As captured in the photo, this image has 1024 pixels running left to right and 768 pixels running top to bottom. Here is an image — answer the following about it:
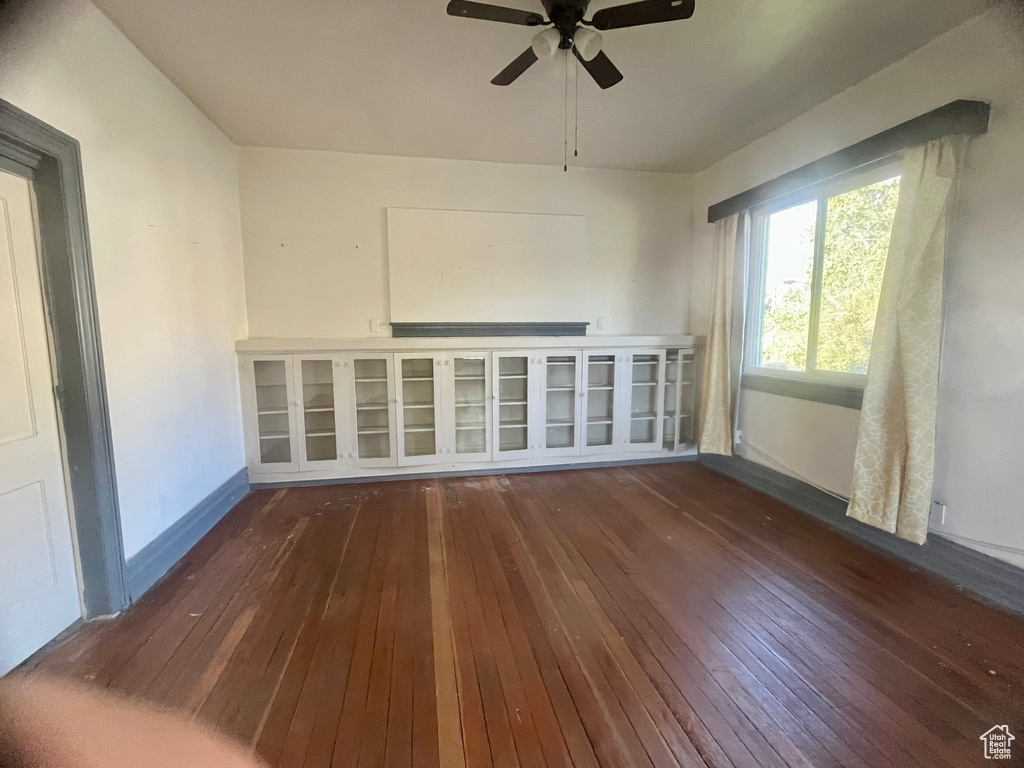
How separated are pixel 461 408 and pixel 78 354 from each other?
2479 mm

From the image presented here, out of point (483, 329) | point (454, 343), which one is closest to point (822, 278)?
point (483, 329)

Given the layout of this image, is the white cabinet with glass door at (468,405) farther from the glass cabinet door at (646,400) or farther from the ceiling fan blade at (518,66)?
the ceiling fan blade at (518,66)

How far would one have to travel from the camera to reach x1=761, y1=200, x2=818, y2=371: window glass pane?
3025mm

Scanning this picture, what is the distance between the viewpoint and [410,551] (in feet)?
8.14

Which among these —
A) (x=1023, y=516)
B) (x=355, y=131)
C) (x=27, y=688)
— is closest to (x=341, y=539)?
(x=27, y=688)

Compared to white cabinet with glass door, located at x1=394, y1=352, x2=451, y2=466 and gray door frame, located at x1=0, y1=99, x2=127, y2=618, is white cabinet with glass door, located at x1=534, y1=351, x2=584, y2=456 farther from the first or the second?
gray door frame, located at x1=0, y1=99, x2=127, y2=618

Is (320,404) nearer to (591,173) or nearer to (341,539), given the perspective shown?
(341,539)

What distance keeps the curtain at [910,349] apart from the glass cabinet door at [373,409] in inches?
131

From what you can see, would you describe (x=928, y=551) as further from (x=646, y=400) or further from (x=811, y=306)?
(x=646, y=400)

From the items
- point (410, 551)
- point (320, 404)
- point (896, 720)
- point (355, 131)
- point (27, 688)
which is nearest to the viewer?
point (896, 720)

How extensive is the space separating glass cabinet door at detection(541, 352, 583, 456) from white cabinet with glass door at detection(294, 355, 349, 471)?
177 cm

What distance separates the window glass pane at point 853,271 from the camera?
2498 mm

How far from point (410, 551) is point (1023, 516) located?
3.05 meters

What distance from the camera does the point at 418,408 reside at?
12.2 ft
